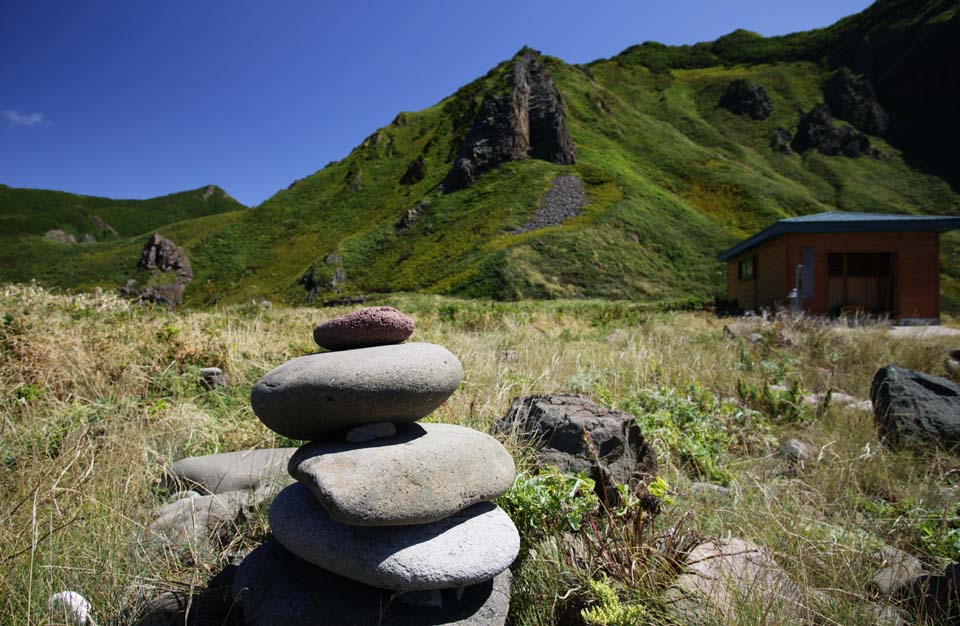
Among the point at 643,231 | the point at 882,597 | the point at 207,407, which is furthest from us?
the point at 643,231

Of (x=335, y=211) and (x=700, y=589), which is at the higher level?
(x=335, y=211)

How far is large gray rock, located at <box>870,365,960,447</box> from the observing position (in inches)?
179

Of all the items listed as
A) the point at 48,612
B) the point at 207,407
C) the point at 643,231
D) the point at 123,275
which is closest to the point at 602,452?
the point at 48,612

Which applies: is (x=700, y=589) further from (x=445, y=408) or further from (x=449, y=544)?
(x=445, y=408)

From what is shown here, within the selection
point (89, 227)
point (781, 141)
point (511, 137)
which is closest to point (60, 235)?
point (89, 227)

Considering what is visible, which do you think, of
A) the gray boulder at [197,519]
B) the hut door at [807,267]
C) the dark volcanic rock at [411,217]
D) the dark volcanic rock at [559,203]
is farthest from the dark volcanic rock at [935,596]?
the dark volcanic rock at [411,217]

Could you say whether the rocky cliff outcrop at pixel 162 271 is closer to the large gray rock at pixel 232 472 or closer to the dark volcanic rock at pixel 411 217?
the dark volcanic rock at pixel 411 217

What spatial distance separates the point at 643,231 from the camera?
37344 mm

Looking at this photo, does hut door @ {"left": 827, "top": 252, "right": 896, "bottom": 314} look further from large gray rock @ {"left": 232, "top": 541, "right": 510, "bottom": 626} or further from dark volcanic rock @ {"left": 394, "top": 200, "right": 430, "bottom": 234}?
dark volcanic rock @ {"left": 394, "top": 200, "right": 430, "bottom": 234}

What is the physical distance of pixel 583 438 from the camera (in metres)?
3.21

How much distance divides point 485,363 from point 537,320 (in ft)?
21.7

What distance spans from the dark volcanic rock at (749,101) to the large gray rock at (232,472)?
325 feet

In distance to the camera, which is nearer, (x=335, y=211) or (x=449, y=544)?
→ (x=449, y=544)

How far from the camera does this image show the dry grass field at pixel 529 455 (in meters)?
2.13
